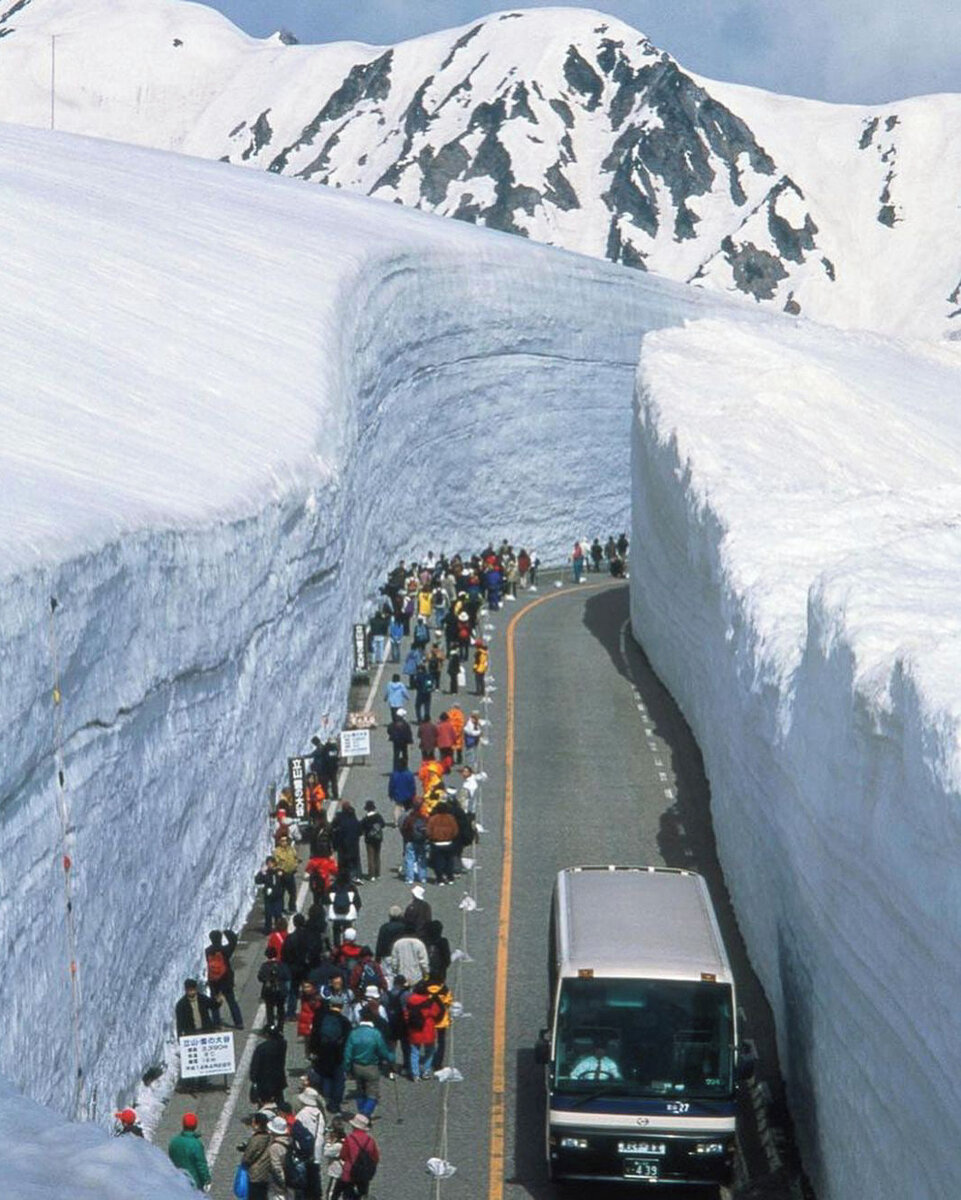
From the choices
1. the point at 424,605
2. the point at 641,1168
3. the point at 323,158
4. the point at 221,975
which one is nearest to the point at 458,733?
the point at 424,605

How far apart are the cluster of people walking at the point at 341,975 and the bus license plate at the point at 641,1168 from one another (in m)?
2.05

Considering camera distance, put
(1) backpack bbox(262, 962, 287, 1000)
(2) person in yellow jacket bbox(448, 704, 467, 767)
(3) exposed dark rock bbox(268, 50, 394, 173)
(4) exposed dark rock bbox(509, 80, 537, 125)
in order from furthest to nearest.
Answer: (3) exposed dark rock bbox(268, 50, 394, 173)
(4) exposed dark rock bbox(509, 80, 537, 125)
(2) person in yellow jacket bbox(448, 704, 467, 767)
(1) backpack bbox(262, 962, 287, 1000)

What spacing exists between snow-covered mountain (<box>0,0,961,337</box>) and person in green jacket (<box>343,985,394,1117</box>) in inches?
5185

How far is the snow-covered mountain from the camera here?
514 feet

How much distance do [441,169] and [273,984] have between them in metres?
152

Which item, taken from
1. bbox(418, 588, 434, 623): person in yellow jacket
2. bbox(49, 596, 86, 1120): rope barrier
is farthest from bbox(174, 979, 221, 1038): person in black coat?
bbox(418, 588, 434, 623): person in yellow jacket

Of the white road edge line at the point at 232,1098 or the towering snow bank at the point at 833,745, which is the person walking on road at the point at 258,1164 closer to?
the white road edge line at the point at 232,1098

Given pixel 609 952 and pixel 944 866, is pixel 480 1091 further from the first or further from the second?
pixel 944 866

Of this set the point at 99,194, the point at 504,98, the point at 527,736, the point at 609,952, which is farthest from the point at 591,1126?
the point at 504,98

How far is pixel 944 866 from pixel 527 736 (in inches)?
845

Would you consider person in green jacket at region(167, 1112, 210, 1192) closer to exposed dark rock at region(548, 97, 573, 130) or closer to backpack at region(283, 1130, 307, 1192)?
backpack at region(283, 1130, 307, 1192)

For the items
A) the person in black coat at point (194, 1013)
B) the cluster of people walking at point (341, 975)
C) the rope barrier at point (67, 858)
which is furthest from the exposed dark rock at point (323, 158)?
the rope barrier at point (67, 858)

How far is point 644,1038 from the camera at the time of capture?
677 inches

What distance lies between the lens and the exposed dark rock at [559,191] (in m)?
163
